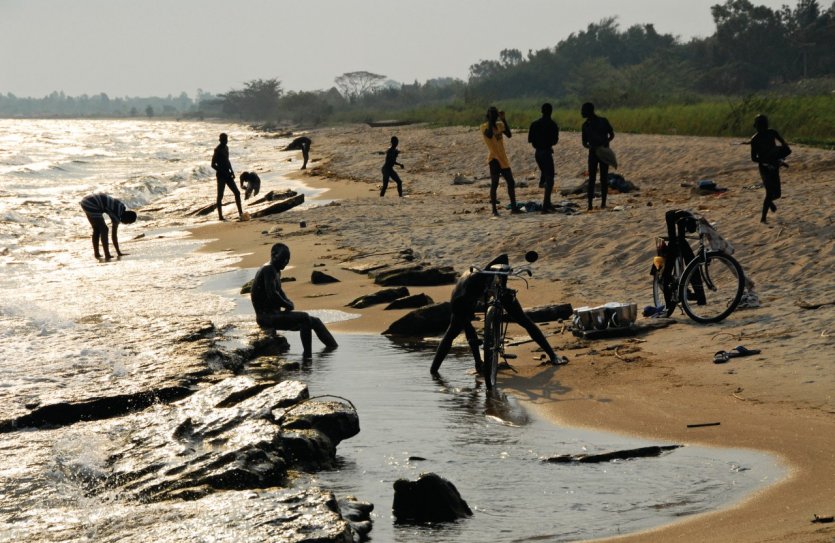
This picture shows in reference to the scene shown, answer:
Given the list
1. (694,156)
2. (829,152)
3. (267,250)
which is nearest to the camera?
(267,250)

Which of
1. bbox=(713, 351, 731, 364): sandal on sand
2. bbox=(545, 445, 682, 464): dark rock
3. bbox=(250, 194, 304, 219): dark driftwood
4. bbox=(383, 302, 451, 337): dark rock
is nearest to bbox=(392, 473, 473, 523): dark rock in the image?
bbox=(545, 445, 682, 464): dark rock

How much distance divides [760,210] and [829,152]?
8692 mm

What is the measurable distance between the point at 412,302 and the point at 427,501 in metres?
6.81

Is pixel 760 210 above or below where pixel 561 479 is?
above

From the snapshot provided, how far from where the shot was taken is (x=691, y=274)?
10.4 meters

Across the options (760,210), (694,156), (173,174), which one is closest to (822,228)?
(760,210)

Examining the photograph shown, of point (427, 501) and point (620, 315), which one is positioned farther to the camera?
point (620, 315)

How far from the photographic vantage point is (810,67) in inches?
2539

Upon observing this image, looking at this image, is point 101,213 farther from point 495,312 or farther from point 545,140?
point 495,312

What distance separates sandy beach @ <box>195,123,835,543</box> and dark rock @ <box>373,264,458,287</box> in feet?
0.90

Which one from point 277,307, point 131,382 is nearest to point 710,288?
point 277,307

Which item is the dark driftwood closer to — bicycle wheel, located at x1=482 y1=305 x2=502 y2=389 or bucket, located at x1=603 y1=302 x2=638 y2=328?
bucket, located at x1=603 y1=302 x2=638 y2=328

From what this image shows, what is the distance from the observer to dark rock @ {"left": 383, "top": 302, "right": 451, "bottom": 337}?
38.0 feet

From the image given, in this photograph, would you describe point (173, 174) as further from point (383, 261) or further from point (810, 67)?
point (810, 67)
